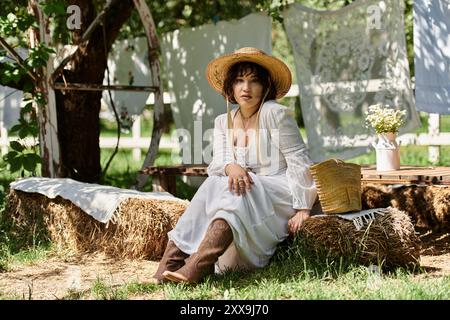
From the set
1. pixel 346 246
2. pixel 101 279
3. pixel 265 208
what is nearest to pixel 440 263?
pixel 346 246

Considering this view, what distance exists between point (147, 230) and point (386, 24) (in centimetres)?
257

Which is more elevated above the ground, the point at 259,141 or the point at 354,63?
the point at 354,63

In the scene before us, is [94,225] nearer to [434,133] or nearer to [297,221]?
[297,221]

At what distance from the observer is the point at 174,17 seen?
8.72 m

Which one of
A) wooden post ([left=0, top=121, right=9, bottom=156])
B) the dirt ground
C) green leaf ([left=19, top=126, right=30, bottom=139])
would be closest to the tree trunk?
green leaf ([left=19, top=126, right=30, bottom=139])

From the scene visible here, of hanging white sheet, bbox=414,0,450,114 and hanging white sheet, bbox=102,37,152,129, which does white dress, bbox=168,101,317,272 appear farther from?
hanging white sheet, bbox=102,37,152,129

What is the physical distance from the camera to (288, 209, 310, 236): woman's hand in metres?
3.86

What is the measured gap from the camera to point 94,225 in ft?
15.6

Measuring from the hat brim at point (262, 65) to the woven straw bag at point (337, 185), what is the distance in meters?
0.55

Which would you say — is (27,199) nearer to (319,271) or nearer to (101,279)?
(101,279)

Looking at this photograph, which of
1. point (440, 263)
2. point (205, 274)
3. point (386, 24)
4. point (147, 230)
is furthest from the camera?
point (386, 24)

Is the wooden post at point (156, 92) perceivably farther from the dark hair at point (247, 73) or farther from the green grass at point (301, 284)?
the green grass at point (301, 284)

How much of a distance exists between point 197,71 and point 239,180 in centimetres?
340

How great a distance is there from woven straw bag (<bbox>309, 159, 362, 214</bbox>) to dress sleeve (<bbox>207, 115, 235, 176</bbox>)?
0.47 metres
